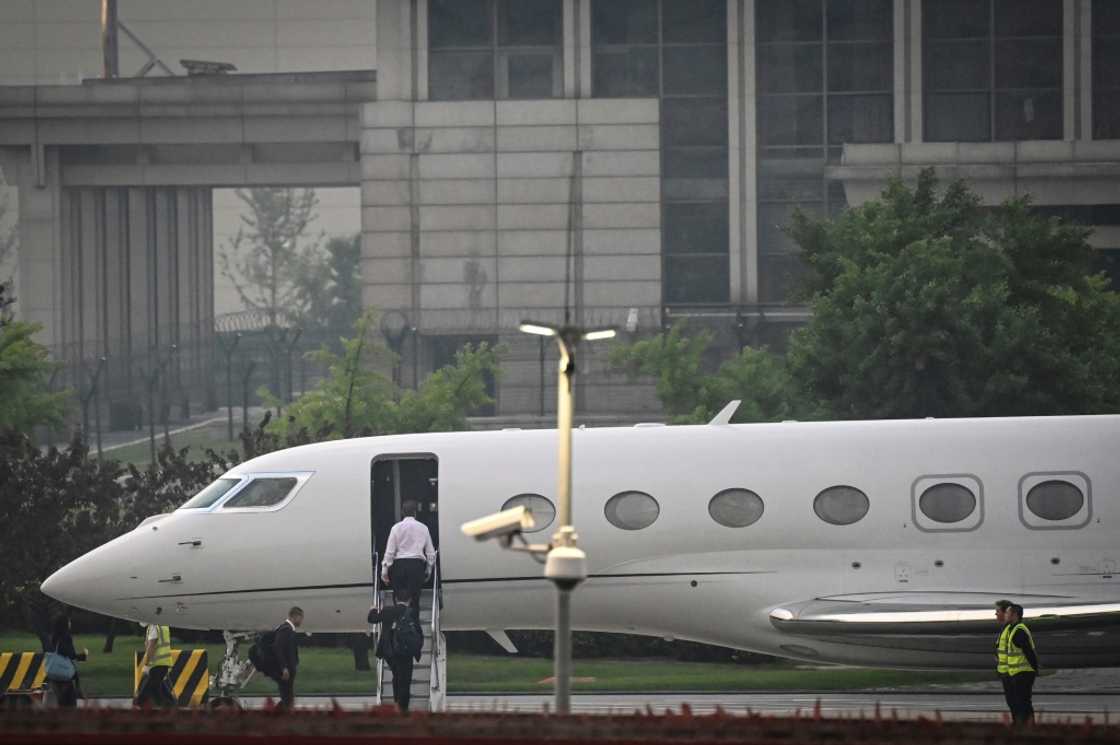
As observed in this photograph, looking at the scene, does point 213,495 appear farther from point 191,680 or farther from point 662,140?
point 662,140

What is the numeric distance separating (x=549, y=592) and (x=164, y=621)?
5.21 m

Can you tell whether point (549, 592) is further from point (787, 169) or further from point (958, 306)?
point (787, 169)

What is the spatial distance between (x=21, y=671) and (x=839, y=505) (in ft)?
38.8

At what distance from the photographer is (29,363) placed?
177 feet

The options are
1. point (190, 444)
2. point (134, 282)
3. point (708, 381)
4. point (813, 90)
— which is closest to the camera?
point (708, 381)

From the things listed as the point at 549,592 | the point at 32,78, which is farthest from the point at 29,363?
the point at 32,78

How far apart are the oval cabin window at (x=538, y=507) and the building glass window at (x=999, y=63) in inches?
2257

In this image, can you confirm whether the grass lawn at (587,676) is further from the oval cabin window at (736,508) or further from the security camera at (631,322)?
the security camera at (631,322)

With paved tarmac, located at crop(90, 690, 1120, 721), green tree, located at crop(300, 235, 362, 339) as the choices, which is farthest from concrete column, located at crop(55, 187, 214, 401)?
paved tarmac, located at crop(90, 690, 1120, 721)

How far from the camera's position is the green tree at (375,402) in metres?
47.3

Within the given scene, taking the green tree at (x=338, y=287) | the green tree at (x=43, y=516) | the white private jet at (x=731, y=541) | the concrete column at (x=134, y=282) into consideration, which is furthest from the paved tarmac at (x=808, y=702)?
the green tree at (x=338, y=287)

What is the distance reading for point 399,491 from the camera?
90.6 ft

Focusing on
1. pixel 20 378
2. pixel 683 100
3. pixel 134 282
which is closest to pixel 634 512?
pixel 20 378

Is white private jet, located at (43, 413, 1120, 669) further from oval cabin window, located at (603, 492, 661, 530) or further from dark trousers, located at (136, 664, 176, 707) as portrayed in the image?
dark trousers, located at (136, 664, 176, 707)
